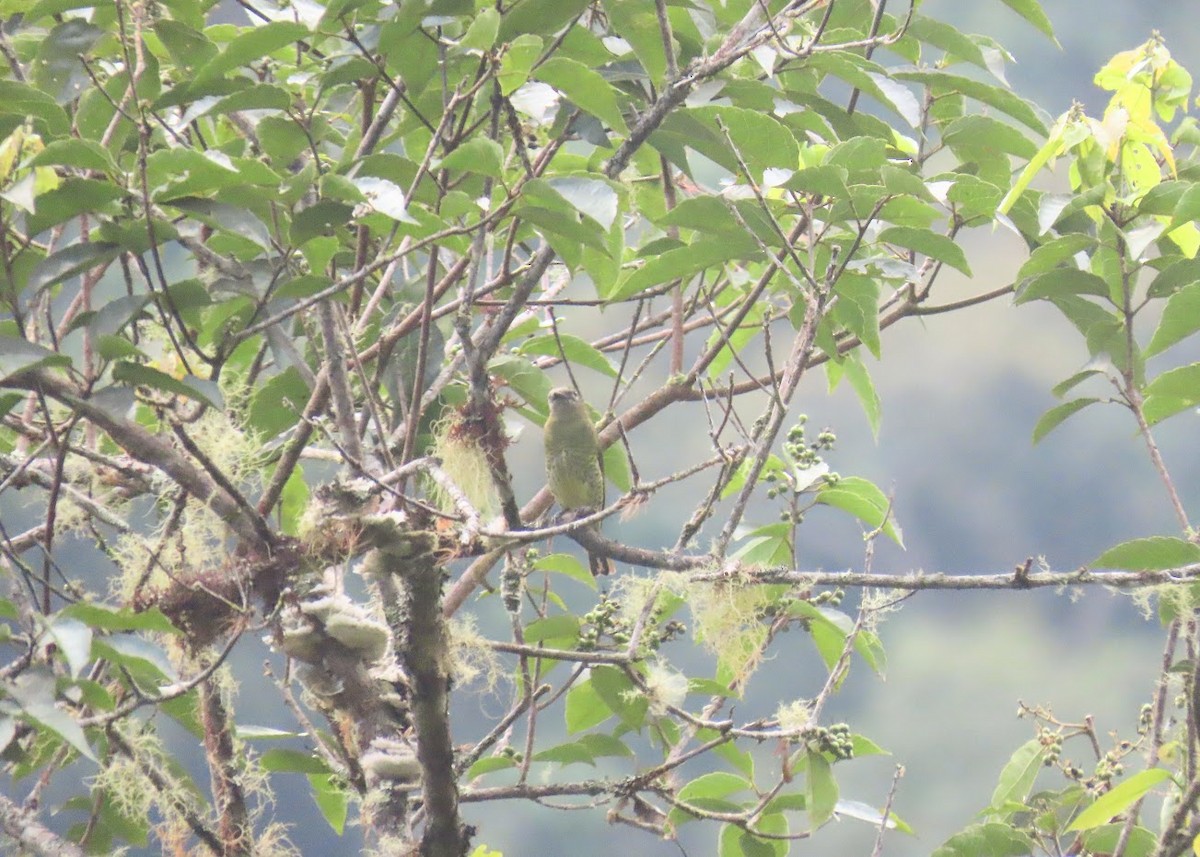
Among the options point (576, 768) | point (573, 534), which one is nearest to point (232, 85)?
point (573, 534)

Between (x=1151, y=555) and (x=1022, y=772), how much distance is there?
72 centimetres

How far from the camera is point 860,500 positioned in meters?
1.69

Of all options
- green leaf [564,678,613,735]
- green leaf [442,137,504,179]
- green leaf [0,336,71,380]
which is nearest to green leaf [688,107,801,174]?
green leaf [442,137,504,179]

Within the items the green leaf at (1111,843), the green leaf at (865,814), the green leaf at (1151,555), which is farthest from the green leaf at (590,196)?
the green leaf at (1111,843)

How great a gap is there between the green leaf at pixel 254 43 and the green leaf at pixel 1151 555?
94cm

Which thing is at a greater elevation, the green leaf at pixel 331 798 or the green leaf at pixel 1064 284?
the green leaf at pixel 1064 284

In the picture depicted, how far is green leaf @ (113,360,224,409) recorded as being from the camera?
1203mm

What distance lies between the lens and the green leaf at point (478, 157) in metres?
1.14

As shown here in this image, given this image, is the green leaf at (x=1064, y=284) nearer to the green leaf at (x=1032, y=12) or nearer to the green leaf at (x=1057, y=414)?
the green leaf at (x=1057, y=414)

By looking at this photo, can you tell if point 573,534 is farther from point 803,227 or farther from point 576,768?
point 576,768

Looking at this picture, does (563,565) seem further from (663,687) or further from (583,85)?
(583,85)

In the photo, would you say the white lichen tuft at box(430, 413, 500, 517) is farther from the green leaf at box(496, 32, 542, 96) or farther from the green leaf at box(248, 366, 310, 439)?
the green leaf at box(496, 32, 542, 96)

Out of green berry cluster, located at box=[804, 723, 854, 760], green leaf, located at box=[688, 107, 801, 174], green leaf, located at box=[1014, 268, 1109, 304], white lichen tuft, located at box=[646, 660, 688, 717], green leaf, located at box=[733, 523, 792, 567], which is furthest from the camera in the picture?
green leaf, located at box=[733, 523, 792, 567]

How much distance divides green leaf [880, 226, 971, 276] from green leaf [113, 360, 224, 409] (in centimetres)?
73
